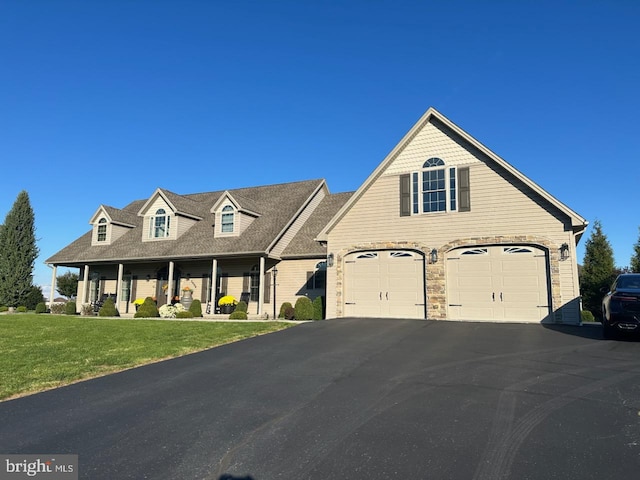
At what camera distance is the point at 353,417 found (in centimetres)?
544

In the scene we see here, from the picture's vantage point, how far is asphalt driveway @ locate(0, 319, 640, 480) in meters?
4.12

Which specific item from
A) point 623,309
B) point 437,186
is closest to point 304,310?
point 437,186

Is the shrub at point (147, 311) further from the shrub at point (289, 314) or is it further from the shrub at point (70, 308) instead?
the shrub at point (289, 314)

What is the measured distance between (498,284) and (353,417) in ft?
36.9

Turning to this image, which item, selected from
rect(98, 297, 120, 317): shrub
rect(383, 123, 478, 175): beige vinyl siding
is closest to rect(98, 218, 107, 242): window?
rect(98, 297, 120, 317): shrub

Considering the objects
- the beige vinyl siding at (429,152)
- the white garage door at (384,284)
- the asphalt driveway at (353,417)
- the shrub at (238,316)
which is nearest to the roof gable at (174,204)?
the shrub at (238,316)

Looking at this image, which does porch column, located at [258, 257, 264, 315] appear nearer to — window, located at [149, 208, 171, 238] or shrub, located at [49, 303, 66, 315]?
window, located at [149, 208, 171, 238]

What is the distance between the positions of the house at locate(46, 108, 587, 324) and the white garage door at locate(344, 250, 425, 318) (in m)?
0.04

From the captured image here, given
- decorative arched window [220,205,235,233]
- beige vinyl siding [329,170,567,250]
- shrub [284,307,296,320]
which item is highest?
decorative arched window [220,205,235,233]

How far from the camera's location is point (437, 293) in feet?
51.2

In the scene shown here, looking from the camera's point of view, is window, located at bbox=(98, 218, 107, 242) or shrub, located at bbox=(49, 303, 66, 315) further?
window, located at bbox=(98, 218, 107, 242)

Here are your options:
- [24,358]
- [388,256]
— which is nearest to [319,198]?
[388,256]

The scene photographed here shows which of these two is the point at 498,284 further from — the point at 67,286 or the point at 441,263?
the point at 67,286

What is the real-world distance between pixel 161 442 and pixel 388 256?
1297cm
